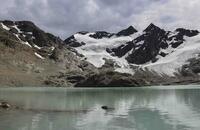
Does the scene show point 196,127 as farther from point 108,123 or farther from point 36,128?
point 36,128

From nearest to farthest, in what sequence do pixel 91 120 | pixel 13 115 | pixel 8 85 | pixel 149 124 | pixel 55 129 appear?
pixel 55 129
pixel 149 124
pixel 91 120
pixel 13 115
pixel 8 85

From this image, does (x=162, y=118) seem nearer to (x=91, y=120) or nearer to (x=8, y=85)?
(x=91, y=120)

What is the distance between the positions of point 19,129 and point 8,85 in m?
161

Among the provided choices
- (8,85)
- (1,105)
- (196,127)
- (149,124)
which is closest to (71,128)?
(149,124)

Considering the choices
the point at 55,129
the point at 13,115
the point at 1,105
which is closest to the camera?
the point at 55,129

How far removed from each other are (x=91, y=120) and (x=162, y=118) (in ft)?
31.0

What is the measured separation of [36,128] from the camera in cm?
4359

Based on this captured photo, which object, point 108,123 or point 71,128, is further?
point 108,123

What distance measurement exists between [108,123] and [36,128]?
871cm

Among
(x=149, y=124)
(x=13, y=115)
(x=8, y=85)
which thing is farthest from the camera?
(x=8, y=85)

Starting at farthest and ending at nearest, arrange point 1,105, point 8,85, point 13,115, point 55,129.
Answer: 1. point 8,85
2. point 1,105
3. point 13,115
4. point 55,129

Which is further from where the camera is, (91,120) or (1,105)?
(1,105)

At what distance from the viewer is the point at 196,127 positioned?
4412 cm

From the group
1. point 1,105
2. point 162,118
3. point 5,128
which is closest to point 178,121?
point 162,118
